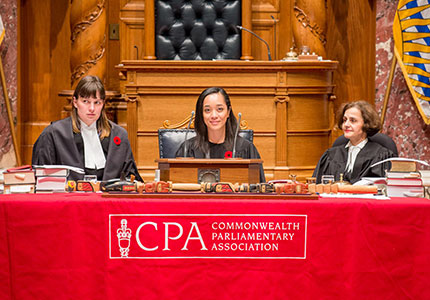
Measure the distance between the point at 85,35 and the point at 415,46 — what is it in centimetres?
362

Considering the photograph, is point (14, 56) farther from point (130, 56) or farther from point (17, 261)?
point (17, 261)

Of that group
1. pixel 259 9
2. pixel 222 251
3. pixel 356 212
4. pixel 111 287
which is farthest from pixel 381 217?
pixel 259 9

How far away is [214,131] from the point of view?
3.53 metres

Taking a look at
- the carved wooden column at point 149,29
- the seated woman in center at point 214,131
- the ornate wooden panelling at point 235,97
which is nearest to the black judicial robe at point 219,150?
the seated woman in center at point 214,131

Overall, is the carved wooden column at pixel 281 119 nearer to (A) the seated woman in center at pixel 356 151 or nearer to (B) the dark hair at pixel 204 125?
(A) the seated woman in center at pixel 356 151

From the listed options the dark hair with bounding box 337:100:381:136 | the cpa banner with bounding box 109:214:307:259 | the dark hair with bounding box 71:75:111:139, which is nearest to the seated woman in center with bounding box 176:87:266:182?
the dark hair with bounding box 71:75:111:139

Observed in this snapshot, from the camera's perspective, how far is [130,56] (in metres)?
7.24

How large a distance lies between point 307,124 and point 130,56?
250 cm

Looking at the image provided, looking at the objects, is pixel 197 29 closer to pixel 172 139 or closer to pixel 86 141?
pixel 172 139

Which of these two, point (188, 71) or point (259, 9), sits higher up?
point (259, 9)

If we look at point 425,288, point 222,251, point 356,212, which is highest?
point 356,212

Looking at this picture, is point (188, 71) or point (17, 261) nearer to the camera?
point (17, 261)

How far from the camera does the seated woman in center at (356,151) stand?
3.83 m

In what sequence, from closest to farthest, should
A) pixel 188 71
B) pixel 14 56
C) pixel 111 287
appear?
pixel 111 287
pixel 188 71
pixel 14 56
